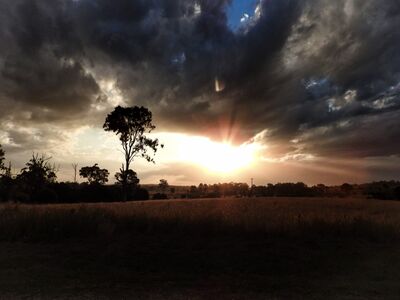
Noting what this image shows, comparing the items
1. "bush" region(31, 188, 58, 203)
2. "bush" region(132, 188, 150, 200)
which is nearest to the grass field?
"bush" region(31, 188, 58, 203)

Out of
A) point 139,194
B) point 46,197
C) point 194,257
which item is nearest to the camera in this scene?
point 194,257

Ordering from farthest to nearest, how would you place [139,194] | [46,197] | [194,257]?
[139,194] < [46,197] < [194,257]

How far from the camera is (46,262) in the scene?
12.2 meters

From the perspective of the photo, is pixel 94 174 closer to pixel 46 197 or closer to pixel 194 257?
pixel 46 197

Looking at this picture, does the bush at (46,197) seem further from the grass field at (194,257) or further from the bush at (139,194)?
the grass field at (194,257)

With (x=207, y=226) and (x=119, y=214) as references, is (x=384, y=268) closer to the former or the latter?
(x=207, y=226)

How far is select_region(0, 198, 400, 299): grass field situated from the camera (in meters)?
9.43

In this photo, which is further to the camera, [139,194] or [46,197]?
[139,194]

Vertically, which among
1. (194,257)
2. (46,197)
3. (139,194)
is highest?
(139,194)

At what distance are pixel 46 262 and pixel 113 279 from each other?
2976 mm

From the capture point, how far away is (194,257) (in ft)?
40.5

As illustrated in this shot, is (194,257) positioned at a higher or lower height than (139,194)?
lower

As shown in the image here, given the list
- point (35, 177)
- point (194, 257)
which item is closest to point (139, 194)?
point (35, 177)

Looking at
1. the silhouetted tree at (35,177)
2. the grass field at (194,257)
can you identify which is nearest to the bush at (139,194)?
the silhouetted tree at (35,177)
